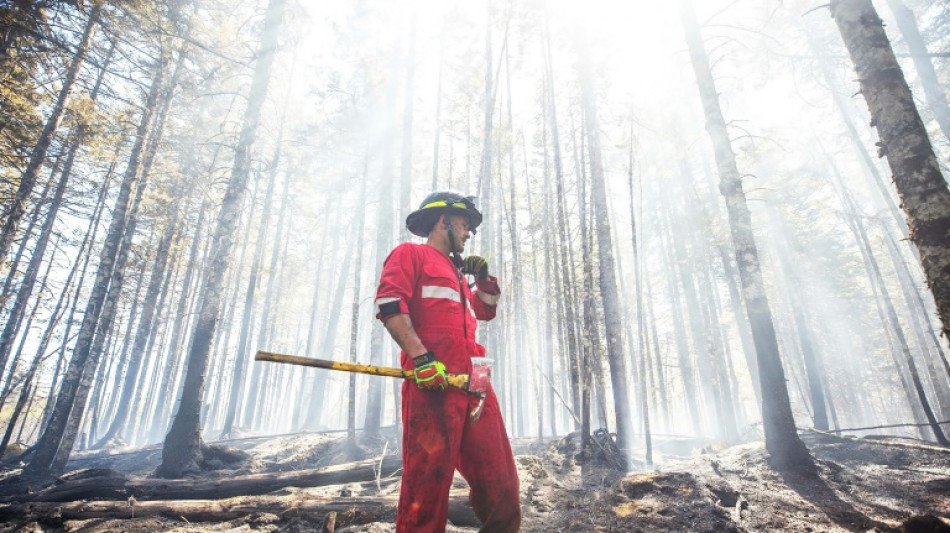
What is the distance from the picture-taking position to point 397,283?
2.61m

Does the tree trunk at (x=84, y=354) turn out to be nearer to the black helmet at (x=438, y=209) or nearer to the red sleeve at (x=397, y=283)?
the black helmet at (x=438, y=209)

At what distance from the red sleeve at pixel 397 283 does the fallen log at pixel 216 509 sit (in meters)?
3.09

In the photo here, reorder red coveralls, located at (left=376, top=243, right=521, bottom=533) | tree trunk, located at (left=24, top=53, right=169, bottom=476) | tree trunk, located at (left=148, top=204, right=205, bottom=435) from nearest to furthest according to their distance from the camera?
red coveralls, located at (left=376, top=243, right=521, bottom=533) → tree trunk, located at (left=24, top=53, right=169, bottom=476) → tree trunk, located at (left=148, top=204, right=205, bottom=435)

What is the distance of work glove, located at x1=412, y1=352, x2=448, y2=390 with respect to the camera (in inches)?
91.7

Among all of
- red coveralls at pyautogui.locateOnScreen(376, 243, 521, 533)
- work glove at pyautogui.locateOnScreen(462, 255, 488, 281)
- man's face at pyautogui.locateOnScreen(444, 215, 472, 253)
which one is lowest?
red coveralls at pyautogui.locateOnScreen(376, 243, 521, 533)

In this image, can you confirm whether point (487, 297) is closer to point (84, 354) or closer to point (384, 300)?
point (384, 300)

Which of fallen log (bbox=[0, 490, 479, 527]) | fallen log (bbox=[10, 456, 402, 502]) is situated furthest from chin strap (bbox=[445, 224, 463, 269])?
fallen log (bbox=[10, 456, 402, 502])

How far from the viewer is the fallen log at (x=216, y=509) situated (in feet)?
13.9

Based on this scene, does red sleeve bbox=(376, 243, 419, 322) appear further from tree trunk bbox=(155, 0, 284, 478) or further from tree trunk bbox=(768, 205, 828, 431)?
tree trunk bbox=(768, 205, 828, 431)

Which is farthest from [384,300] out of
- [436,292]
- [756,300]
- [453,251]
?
[756,300]

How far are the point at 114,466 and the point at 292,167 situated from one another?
13423mm

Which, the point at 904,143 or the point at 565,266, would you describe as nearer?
the point at 904,143

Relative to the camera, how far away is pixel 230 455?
8.73m

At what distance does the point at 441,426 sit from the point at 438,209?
Result: 1.73m
